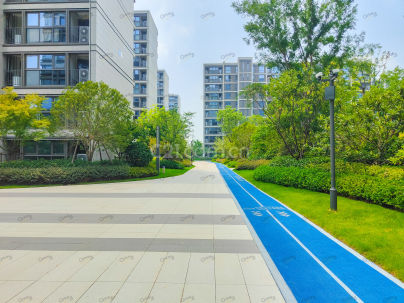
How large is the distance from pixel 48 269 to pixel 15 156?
775 inches

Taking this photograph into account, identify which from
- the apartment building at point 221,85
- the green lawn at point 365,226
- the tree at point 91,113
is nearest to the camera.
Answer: the green lawn at point 365,226

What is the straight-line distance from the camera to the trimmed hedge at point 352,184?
314 inches

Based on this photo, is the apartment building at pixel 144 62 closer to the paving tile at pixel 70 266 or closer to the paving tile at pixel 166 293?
the paving tile at pixel 70 266

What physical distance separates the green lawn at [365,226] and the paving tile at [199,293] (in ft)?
10.9

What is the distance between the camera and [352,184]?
986 cm

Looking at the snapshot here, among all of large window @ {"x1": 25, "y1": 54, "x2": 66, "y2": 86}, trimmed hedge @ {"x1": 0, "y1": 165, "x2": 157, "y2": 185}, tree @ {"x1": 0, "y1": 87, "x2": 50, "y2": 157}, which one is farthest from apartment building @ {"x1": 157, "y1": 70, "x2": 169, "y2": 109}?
trimmed hedge @ {"x1": 0, "y1": 165, "x2": 157, "y2": 185}

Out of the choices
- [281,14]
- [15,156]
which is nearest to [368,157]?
[281,14]

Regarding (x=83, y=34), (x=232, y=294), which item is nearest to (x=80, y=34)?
(x=83, y=34)

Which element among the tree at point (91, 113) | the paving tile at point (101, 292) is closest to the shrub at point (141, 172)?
the tree at point (91, 113)

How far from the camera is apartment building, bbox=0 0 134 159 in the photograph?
1936cm

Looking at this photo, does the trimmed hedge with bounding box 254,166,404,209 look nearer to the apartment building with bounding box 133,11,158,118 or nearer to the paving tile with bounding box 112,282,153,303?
the paving tile with bounding box 112,282,153,303

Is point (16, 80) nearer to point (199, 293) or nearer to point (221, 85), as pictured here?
point (199, 293)

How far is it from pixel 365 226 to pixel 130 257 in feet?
20.9

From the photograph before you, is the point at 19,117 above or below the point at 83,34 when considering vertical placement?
below
